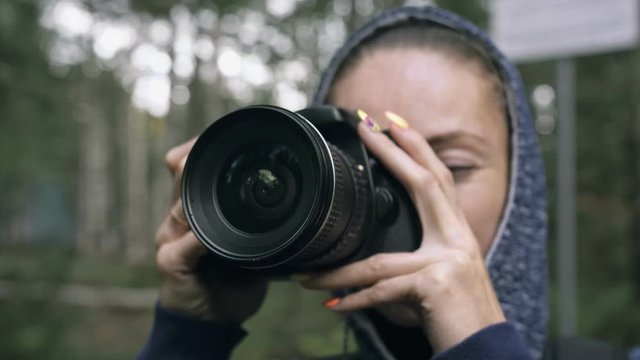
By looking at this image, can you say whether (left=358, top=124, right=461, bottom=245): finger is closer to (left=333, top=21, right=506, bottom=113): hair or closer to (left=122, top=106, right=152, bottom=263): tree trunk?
(left=333, top=21, right=506, bottom=113): hair

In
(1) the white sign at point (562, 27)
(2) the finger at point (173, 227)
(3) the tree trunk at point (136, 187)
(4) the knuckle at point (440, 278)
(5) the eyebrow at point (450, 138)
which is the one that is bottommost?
(3) the tree trunk at point (136, 187)

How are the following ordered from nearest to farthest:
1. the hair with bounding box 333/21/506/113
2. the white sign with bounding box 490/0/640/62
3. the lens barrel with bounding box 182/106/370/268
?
1. the lens barrel with bounding box 182/106/370/268
2. the hair with bounding box 333/21/506/113
3. the white sign with bounding box 490/0/640/62

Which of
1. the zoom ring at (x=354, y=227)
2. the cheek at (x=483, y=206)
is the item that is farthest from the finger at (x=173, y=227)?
the cheek at (x=483, y=206)

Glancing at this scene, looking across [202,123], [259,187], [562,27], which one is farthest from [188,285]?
[202,123]

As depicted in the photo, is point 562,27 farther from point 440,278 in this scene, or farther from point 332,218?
point 332,218

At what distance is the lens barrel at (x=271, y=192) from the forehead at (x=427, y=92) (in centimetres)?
26

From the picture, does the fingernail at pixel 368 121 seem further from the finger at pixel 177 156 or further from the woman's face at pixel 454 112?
the finger at pixel 177 156

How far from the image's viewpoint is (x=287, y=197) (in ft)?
3.51

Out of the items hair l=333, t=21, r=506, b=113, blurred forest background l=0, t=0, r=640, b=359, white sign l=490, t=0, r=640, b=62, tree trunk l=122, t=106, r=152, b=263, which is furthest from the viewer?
tree trunk l=122, t=106, r=152, b=263

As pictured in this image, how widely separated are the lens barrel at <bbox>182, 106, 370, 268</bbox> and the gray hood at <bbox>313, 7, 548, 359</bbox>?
0.38 metres

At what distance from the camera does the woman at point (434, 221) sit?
3.80 feet

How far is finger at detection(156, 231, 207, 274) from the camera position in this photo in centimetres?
135

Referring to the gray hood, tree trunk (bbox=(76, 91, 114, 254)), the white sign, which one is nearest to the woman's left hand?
the gray hood

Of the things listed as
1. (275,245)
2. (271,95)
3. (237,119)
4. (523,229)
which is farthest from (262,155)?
(271,95)
